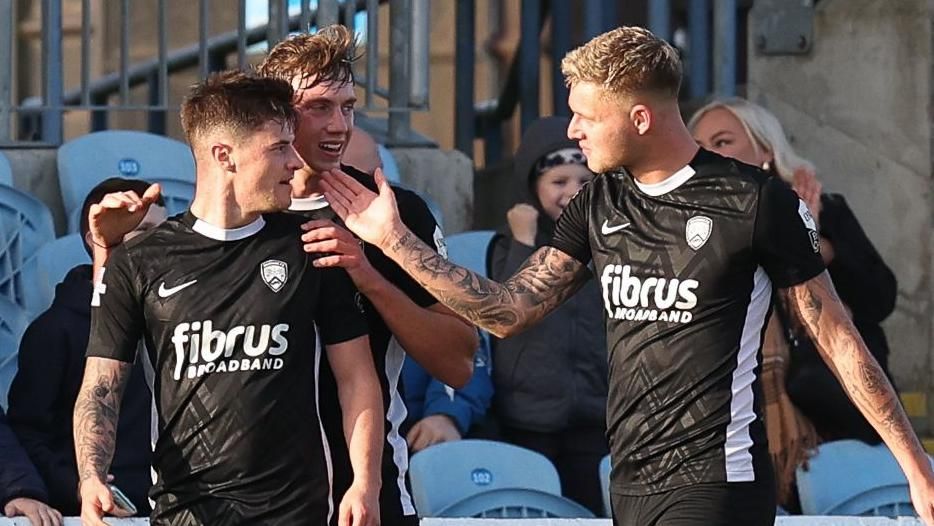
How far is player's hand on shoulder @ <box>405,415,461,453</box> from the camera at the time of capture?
21.3 ft

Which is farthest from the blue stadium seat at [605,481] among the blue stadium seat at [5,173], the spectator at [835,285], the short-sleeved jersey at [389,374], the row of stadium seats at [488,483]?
the blue stadium seat at [5,173]

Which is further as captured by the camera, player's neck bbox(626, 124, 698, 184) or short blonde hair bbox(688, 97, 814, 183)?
short blonde hair bbox(688, 97, 814, 183)

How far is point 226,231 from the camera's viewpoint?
14.3 feet

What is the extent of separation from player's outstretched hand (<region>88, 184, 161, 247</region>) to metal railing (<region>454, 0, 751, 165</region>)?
4.01m

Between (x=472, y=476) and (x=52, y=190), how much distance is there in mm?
2032

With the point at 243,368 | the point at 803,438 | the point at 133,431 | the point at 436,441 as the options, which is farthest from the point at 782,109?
the point at 243,368

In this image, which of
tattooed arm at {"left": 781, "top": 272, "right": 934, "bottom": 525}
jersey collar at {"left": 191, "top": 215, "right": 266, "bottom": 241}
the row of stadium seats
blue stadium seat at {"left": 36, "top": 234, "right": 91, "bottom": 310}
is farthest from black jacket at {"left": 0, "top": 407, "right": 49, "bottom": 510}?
tattooed arm at {"left": 781, "top": 272, "right": 934, "bottom": 525}

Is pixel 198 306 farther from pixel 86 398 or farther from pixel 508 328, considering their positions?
pixel 508 328

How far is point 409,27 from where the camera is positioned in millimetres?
7727

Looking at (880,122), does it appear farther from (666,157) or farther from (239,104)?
(239,104)

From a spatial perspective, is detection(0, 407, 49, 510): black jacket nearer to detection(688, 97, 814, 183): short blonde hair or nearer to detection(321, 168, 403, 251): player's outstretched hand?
detection(321, 168, 403, 251): player's outstretched hand

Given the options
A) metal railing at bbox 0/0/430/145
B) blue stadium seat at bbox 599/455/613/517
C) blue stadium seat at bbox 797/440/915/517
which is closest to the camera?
blue stadium seat at bbox 599/455/613/517

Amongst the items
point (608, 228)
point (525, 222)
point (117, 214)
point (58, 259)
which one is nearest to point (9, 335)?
point (58, 259)

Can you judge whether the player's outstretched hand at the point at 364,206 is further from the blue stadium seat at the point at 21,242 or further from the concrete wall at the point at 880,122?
the concrete wall at the point at 880,122
